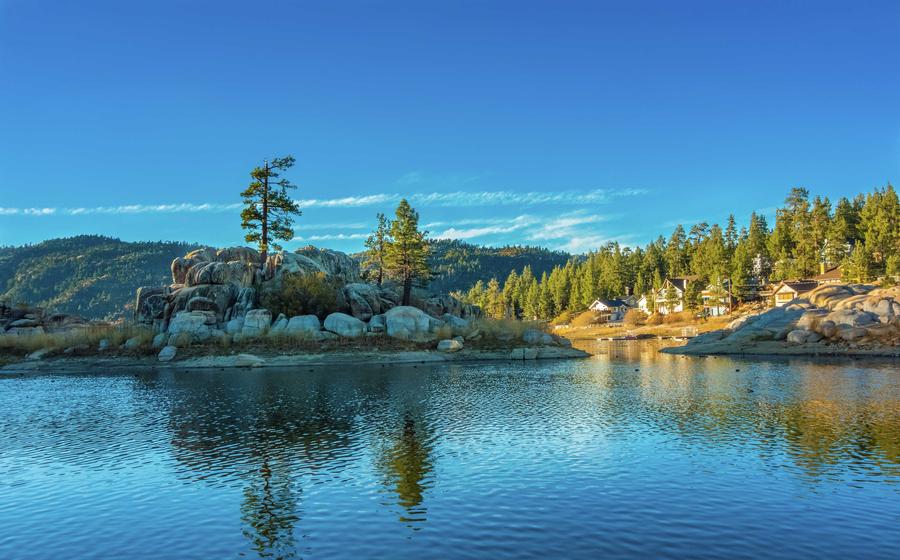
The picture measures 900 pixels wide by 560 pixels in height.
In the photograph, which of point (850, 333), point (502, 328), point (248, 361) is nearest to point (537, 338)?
point (502, 328)

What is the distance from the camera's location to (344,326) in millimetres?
61844

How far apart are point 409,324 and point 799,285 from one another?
266 ft

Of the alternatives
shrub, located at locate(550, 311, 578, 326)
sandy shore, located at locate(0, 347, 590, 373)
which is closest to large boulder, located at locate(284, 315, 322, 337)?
sandy shore, located at locate(0, 347, 590, 373)

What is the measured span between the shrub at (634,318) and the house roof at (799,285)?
2929cm

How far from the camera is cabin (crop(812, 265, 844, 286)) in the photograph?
11125 cm

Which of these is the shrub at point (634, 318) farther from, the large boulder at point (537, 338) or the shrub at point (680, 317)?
the large boulder at point (537, 338)

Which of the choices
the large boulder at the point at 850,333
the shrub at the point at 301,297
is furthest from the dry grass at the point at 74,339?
the large boulder at the point at 850,333

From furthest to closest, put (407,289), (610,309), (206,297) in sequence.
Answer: (610,309), (407,289), (206,297)

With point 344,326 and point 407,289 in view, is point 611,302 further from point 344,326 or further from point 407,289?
point 344,326

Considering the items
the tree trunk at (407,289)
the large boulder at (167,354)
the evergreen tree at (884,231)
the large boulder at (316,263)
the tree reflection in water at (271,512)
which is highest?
the evergreen tree at (884,231)

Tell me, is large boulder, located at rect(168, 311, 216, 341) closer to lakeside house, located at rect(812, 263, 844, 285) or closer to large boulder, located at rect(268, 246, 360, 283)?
large boulder, located at rect(268, 246, 360, 283)

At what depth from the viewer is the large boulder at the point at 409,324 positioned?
6328 cm

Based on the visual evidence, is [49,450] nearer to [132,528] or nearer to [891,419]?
[132,528]

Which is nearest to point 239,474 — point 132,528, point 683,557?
point 132,528
